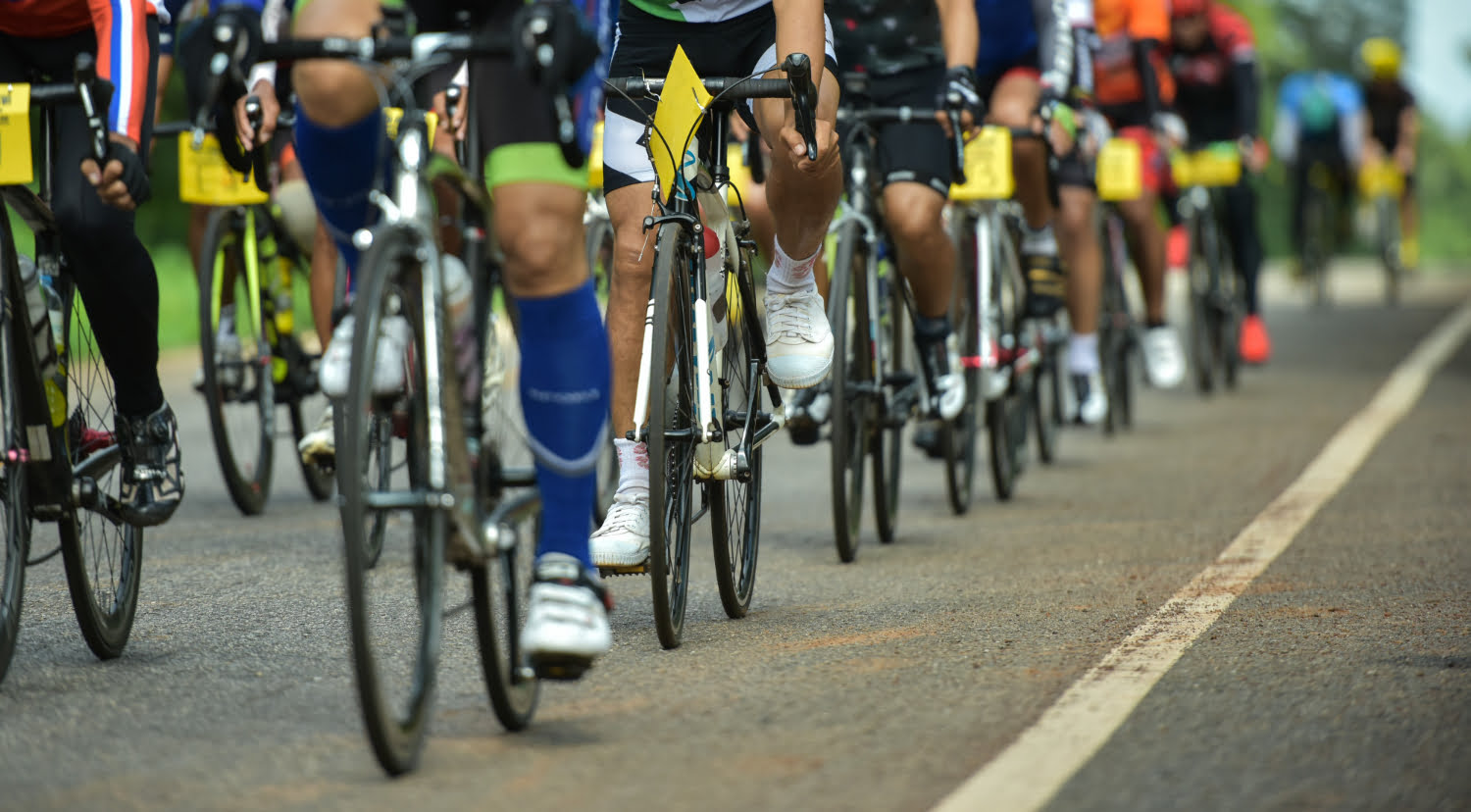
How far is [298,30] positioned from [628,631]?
161 centimetres

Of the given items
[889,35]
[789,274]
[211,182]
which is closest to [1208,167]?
[889,35]

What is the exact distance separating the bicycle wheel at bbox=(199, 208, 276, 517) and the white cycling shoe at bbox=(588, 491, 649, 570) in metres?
2.71

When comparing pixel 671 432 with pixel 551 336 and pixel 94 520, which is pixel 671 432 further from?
pixel 94 520

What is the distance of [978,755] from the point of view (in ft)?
12.4

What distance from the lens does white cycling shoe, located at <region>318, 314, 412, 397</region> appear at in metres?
3.43

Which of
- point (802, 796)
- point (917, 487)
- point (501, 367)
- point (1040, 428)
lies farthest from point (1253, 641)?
point (1040, 428)

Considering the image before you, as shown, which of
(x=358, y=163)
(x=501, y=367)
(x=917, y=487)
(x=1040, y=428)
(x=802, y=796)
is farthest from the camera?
(x=1040, y=428)

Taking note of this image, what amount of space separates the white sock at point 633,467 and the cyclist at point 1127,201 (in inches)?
163

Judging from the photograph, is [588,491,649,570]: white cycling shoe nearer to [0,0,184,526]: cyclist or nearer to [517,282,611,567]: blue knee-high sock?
[517,282,611,567]: blue knee-high sock

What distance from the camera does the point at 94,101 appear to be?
14.1 feet

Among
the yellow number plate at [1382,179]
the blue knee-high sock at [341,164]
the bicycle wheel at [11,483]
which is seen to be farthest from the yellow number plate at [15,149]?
the yellow number plate at [1382,179]

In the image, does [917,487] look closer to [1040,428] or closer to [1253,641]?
[1040,428]

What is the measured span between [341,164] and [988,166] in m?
3.56

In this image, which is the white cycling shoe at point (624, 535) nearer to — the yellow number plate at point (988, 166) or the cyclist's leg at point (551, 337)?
the cyclist's leg at point (551, 337)
